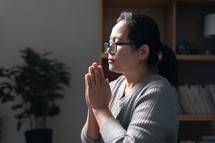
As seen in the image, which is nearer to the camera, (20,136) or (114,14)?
(114,14)

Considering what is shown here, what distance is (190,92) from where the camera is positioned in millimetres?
2311

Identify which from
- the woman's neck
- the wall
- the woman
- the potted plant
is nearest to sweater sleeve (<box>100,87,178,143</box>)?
the woman

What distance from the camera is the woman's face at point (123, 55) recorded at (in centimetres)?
113

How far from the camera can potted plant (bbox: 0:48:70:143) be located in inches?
104

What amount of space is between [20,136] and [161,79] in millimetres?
2319

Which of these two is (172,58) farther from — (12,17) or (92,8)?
(12,17)

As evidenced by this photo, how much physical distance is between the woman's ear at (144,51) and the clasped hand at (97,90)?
0.19m

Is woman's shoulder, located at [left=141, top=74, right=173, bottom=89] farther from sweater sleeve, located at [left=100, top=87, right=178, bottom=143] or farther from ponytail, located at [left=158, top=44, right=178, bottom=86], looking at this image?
ponytail, located at [left=158, top=44, right=178, bottom=86]

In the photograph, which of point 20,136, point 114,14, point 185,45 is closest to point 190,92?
point 185,45

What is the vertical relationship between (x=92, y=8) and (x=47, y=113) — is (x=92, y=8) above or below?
above

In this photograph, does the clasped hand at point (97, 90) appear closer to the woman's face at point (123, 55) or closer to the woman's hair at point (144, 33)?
A: the woman's face at point (123, 55)

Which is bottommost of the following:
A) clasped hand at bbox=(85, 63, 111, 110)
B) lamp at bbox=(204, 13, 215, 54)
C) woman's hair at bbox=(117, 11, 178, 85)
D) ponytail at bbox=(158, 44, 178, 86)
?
clasped hand at bbox=(85, 63, 111, 110)

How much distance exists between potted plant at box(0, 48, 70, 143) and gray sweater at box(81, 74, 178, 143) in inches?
68.1

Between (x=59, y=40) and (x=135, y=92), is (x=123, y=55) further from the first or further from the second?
(x=59, y=40)
